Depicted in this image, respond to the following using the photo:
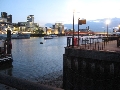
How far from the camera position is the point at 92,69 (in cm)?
1396

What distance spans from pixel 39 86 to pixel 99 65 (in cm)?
1158

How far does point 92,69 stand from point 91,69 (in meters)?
0.10

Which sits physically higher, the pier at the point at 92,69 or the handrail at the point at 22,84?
the handrail at the point at 22,84

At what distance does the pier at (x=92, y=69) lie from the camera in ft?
43.0

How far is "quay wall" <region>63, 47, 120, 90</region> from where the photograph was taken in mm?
13102

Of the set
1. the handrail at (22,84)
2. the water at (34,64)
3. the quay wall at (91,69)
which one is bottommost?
the water at (34,64)

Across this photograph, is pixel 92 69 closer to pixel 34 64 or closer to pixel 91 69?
pixel 91 69

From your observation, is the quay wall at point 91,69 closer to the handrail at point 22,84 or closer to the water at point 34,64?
the handrail at point 22,84

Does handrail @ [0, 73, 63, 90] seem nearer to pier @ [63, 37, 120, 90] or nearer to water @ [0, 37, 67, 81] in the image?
pier @ [63, 37, 120, 90]

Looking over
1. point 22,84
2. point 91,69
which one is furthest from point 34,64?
point 22,84

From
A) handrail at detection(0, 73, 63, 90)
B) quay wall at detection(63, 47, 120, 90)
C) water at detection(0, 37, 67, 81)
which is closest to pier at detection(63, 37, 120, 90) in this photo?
quay wall at detection(63, 47, 120, 90)

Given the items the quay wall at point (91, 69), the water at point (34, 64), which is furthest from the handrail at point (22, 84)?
the water at point (34, 64)

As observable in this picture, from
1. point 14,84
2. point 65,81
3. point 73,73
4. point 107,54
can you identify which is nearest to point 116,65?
point 107,54

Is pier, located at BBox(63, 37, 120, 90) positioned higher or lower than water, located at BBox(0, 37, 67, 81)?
higher
